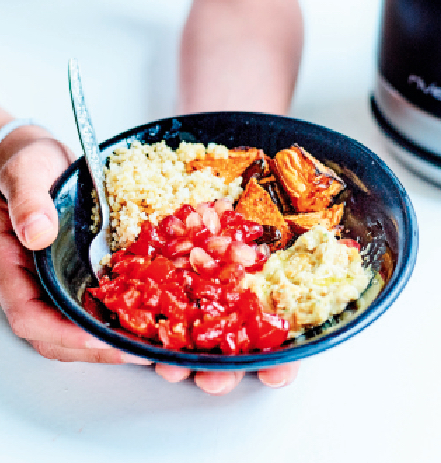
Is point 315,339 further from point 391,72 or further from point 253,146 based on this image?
point 391,72

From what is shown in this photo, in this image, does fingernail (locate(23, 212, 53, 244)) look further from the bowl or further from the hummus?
the hummus

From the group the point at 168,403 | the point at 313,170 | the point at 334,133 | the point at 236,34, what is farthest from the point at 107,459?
the point at 236,34

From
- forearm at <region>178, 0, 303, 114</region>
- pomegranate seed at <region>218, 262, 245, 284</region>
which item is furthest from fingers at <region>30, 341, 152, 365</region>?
forearm at <region>178, 0, 303, 114</region>

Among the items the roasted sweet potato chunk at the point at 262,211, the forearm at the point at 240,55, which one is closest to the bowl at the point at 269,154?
the roasted sweet potato chunk at the point at 262,211

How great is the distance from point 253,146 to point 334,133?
0.19 meters

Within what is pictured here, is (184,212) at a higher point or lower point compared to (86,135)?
lower

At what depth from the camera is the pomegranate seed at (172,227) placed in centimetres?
92

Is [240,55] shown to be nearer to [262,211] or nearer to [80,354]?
[262,211]

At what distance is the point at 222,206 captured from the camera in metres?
0.99

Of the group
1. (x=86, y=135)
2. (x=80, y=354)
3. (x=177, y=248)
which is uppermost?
(x=86, y=135)

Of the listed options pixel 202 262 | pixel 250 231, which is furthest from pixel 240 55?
pixel 202 262

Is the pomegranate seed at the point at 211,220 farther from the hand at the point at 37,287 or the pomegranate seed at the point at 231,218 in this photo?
the hand at the point at 37,287

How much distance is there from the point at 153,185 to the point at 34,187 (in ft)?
0.74

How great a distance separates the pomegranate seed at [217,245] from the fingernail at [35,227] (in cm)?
28
